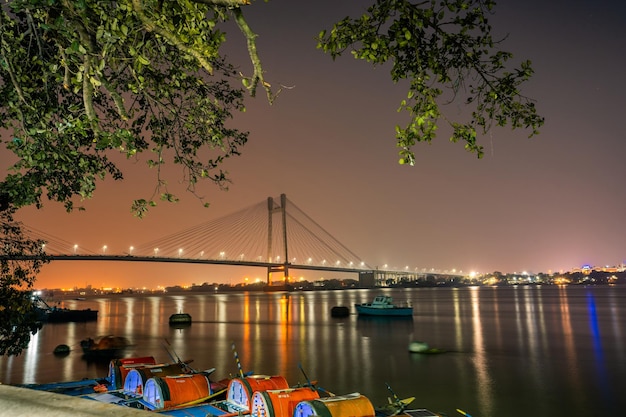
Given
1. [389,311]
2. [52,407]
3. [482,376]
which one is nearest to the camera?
[52,407]

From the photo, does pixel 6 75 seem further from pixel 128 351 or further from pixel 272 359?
pixel 128 351

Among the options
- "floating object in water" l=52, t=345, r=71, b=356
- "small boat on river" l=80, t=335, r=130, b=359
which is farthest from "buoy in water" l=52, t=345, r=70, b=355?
"small boat on river" l=80, t=335, r=130, b=359

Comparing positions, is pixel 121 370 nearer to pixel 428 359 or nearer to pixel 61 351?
pixel 428 359

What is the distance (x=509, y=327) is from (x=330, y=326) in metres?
18.1

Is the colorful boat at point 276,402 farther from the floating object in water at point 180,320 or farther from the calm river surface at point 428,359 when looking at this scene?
the floating object in water at point 180,320

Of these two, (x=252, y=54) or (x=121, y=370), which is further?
(x=121, y=370)

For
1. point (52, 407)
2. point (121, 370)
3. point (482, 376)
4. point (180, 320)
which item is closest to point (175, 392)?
point (121, 370)

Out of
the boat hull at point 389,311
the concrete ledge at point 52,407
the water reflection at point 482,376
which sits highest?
the concrete ledge at point 52,407

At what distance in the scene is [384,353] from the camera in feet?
97.1

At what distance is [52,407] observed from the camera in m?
3.14

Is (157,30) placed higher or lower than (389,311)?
higher

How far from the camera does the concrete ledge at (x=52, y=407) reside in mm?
2982

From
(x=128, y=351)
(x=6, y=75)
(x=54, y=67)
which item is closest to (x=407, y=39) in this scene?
(x=54, y=67)

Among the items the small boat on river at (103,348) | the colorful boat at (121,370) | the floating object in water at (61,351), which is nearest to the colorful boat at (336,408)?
the colorful boat at (121,370)
